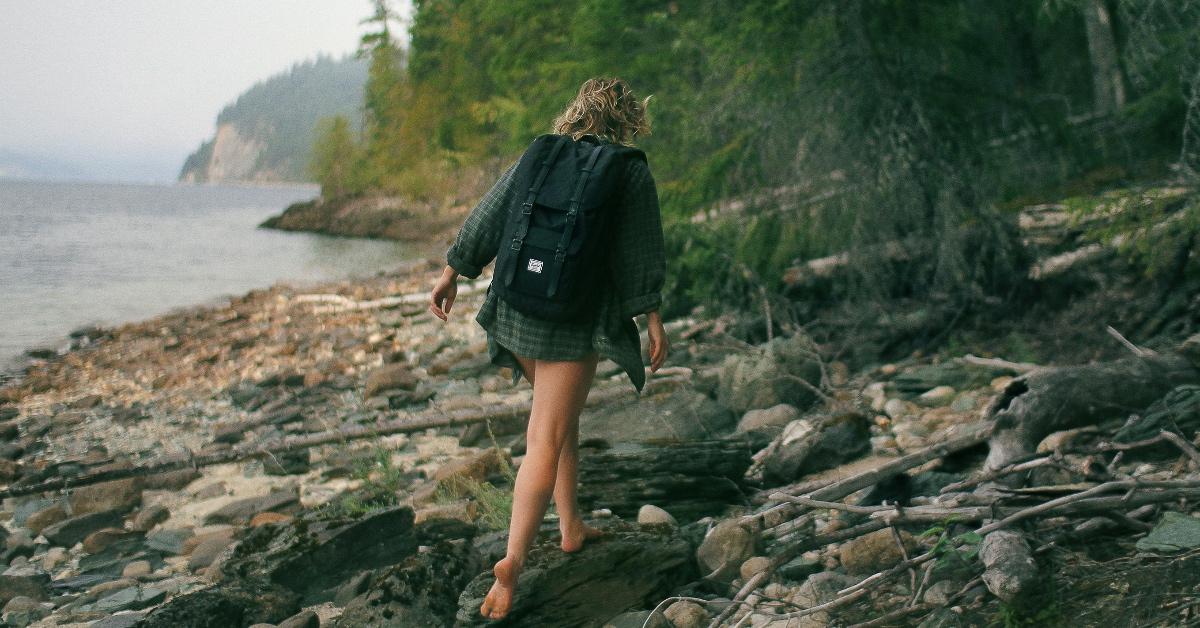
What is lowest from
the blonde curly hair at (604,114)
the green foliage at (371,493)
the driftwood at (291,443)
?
the green foliage at (371,493)

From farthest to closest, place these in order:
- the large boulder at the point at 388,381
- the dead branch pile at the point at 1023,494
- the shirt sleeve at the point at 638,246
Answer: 1. the large boulder at the point at 388,381
2. the shirt sleeve at the point at 638,246
3. the dead branch pile at the point at 1023,494

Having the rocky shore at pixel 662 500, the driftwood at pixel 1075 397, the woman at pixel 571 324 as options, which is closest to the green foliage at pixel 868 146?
the rocky shore at pixel 662 500

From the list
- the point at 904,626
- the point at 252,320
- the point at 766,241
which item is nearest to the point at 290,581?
the point at 904,626

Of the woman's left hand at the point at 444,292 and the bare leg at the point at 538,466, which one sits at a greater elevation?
the woman's left hand at the point at 444,292

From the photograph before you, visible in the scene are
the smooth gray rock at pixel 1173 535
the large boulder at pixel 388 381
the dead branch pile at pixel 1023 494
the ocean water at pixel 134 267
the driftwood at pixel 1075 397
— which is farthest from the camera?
the ocean water at pixel 134 267

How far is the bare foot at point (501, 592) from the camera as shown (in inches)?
132

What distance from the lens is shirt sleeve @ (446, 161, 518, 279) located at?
133 inches

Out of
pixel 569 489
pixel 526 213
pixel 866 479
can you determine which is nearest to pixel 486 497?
pixel 569 489

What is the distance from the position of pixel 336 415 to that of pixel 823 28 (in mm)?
5549

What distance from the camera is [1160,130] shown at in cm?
1003

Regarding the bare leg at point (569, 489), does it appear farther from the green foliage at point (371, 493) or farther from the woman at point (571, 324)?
the green foliage at point (371, 493)

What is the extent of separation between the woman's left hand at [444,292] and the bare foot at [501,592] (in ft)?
3.12

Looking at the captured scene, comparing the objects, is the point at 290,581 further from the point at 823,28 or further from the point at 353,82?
the point at 353,82

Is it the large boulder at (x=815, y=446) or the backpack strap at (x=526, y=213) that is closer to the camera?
the backpack strap at (x=526, y=213)
